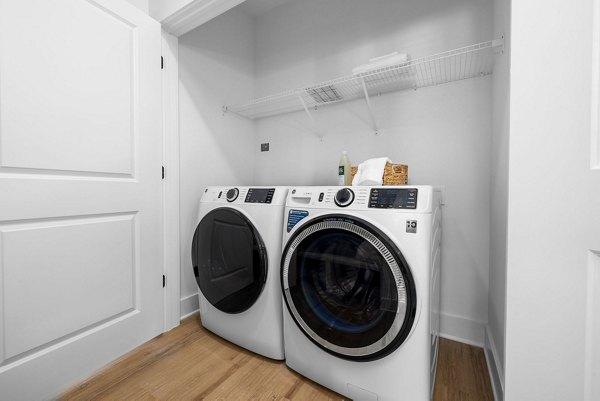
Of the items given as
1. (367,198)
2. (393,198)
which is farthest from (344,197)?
(393,198)

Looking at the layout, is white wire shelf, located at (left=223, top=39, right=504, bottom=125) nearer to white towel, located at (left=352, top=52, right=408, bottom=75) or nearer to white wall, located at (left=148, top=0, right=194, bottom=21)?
white towel, located at (left=352, top=52, right=408, bottom=75)

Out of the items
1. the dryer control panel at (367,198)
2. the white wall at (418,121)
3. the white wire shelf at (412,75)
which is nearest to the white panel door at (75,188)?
the white wire shelf at (412,75)

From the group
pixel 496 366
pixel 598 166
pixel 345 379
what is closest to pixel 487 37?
pixel 598 166

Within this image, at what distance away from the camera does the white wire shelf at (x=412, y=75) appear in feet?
4.41

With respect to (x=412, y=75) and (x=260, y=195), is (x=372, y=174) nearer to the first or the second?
(x=260, y=195)

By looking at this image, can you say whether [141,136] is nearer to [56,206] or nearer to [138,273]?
[56,206]

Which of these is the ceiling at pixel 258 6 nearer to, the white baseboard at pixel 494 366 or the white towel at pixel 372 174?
the white towel at pixel 372 174

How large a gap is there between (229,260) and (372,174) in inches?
36.5

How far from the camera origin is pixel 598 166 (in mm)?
623

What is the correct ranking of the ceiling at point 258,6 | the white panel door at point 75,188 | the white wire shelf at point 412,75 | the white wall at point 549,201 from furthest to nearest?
the ceiling at point 258,6, the white wire shelf at point 412,75, the white panel door at point 75,188, the white wall at point 549,201

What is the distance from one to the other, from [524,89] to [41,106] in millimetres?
1825

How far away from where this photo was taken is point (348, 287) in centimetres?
107

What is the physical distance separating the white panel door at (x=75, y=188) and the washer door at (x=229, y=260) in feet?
1.07

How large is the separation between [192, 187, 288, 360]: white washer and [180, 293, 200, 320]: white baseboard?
27cm
